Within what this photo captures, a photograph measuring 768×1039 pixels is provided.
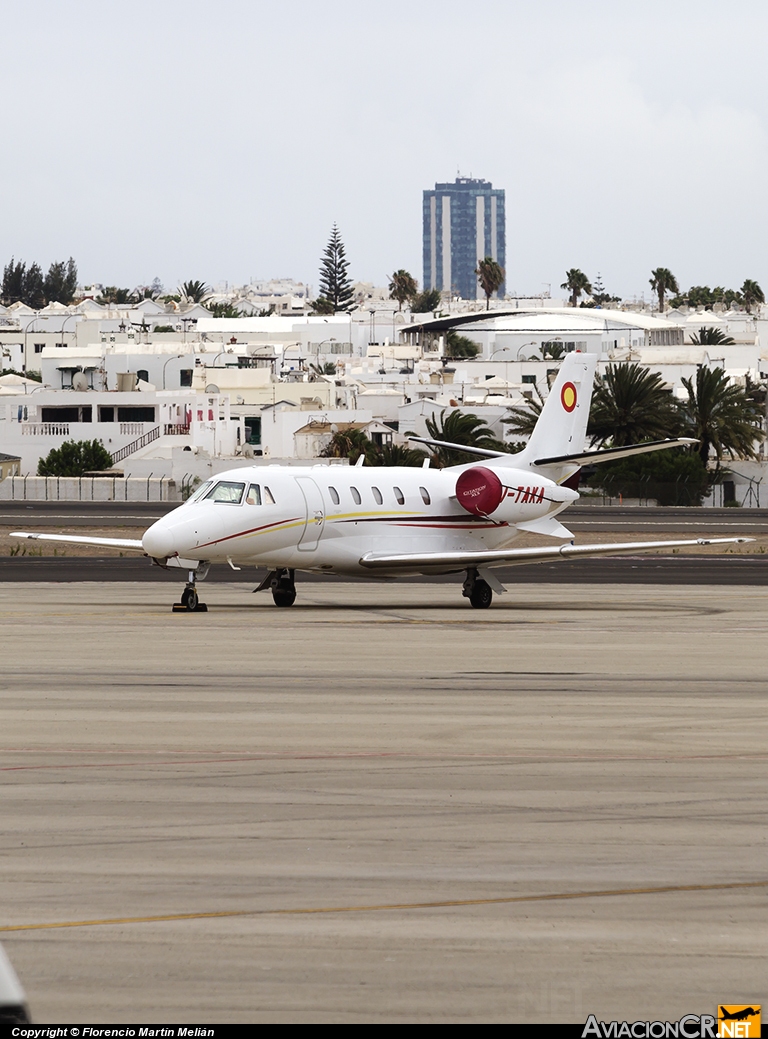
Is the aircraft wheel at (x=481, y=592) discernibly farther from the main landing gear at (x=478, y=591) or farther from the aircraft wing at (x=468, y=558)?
the aircraft wing at (x=468, y=558)

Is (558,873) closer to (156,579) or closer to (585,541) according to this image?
(156,579)

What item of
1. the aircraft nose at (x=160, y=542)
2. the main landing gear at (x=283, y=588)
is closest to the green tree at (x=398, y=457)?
the main landing gear at (x=283, y=588)

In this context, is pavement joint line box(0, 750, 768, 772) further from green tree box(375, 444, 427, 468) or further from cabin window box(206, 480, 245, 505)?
green tree box(375, 444, 427, 468)

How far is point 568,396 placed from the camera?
3366 centimetres

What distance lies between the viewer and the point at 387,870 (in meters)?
9.86

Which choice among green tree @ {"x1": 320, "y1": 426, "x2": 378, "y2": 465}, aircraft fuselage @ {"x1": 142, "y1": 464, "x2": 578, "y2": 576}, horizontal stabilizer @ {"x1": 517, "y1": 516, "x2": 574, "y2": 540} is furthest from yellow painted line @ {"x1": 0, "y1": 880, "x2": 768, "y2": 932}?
green tree @ {"x1": 320, "y1": 426, "x2": 378, "y2": 465}

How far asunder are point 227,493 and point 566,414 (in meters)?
9.20

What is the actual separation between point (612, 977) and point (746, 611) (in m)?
23.5

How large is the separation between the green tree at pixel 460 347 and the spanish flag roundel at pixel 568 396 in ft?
→ 463

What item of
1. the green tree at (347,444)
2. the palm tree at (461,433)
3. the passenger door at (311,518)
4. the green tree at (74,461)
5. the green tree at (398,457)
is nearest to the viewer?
the passenger door at (311,518)

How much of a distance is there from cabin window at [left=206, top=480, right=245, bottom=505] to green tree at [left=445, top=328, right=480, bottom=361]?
14685 centimetres

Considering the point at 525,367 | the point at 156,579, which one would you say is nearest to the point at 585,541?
the point at 156,579

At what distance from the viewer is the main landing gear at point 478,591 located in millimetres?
30859

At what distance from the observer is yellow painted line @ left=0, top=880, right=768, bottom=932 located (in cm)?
870
